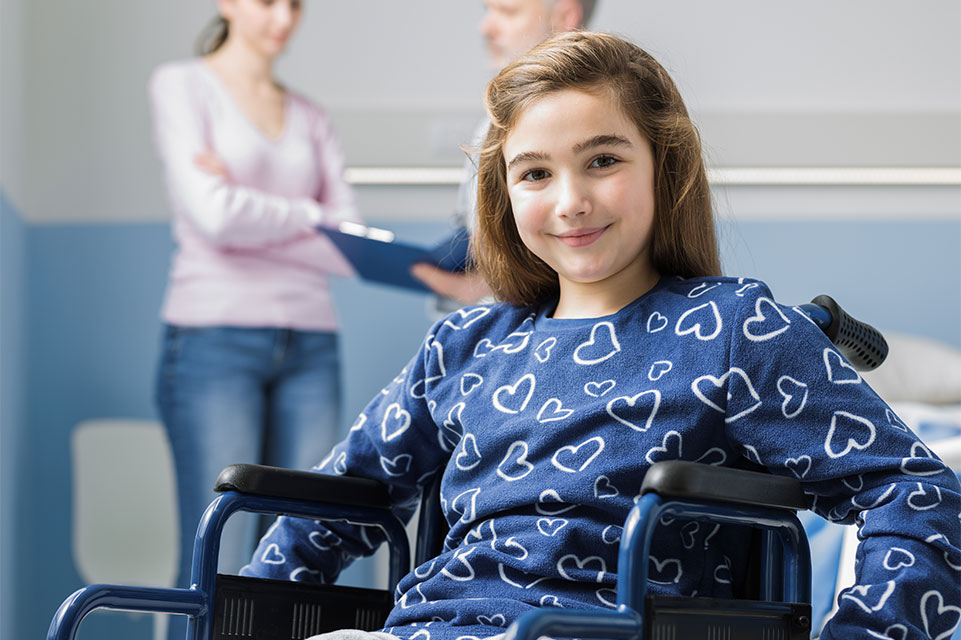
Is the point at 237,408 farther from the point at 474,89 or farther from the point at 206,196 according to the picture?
the point at 474,89

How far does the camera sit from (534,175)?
1179 mm

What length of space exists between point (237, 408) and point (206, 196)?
0.61 m

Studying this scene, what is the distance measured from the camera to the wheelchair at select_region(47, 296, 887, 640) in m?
0.87

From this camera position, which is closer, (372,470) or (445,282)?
(372,470)

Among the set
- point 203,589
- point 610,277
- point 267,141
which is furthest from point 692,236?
point 267,141

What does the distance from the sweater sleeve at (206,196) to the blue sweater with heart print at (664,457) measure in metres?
1.96

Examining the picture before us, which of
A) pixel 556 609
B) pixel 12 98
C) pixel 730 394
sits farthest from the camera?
pixel 12 98

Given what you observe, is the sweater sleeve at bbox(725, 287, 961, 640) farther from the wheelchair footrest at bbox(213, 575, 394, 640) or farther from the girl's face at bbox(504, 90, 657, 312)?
the wheelchair footrest at bbox(213, 575, 394, 640)

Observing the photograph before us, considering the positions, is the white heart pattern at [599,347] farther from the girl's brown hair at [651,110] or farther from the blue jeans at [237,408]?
the blue jeans at [237,408]

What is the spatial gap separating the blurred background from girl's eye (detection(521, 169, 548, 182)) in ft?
6.98

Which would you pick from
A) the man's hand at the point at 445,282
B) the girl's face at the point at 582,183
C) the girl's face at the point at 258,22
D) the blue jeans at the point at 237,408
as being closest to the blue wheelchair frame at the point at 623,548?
the girl's face at the point at 582,183

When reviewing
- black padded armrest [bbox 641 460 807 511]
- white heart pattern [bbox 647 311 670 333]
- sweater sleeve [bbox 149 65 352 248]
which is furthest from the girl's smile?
sweater sleeve [bbox 149 65 352 248]

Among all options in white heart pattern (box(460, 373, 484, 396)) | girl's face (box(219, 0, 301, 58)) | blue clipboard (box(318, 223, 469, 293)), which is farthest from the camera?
girl's face (box(219, 0, 301, 58))

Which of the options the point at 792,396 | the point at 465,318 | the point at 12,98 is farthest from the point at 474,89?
the point at 792,396
